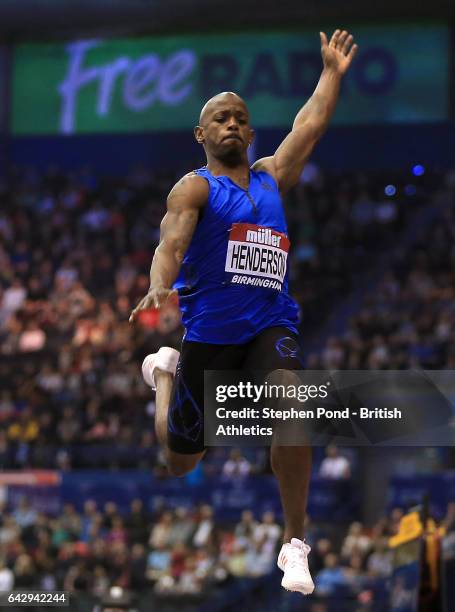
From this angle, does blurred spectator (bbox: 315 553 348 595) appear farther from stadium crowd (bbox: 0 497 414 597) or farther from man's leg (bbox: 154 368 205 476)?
man's leg (bbox: 154 368 205 476)

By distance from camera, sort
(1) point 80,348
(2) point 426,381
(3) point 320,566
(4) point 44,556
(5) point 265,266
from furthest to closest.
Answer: (1) point 80,348, (4) point 44,556, (3) point 320,566, (2) point 426,381, (5) point 265,266

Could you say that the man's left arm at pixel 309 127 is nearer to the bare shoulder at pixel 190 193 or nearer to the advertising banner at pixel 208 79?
the bare shoulder at pixel 190 193

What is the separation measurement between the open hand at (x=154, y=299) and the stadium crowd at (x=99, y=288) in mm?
13916

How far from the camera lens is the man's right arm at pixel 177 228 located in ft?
22.7

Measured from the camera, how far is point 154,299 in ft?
21.5

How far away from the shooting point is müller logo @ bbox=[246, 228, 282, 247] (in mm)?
7424

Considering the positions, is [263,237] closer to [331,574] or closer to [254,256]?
[254,256]

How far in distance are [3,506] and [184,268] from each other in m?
13.5

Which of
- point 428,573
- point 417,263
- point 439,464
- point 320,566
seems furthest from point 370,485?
point 428,573

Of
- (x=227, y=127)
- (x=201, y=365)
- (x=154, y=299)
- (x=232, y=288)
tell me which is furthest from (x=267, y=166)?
(x=154, y=299)

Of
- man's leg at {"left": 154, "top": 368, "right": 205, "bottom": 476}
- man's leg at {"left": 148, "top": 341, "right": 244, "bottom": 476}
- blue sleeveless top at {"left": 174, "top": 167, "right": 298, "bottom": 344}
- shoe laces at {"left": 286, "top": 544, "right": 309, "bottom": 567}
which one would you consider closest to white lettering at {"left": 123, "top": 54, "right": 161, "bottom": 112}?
man's leg at {"left": 154, "top": 368, "right": 205, "bottom": 476}

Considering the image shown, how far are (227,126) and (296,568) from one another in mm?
2772

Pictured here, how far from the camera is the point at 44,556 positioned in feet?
60.7

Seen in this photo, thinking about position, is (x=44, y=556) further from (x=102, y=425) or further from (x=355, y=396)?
(x=355, y=396)
